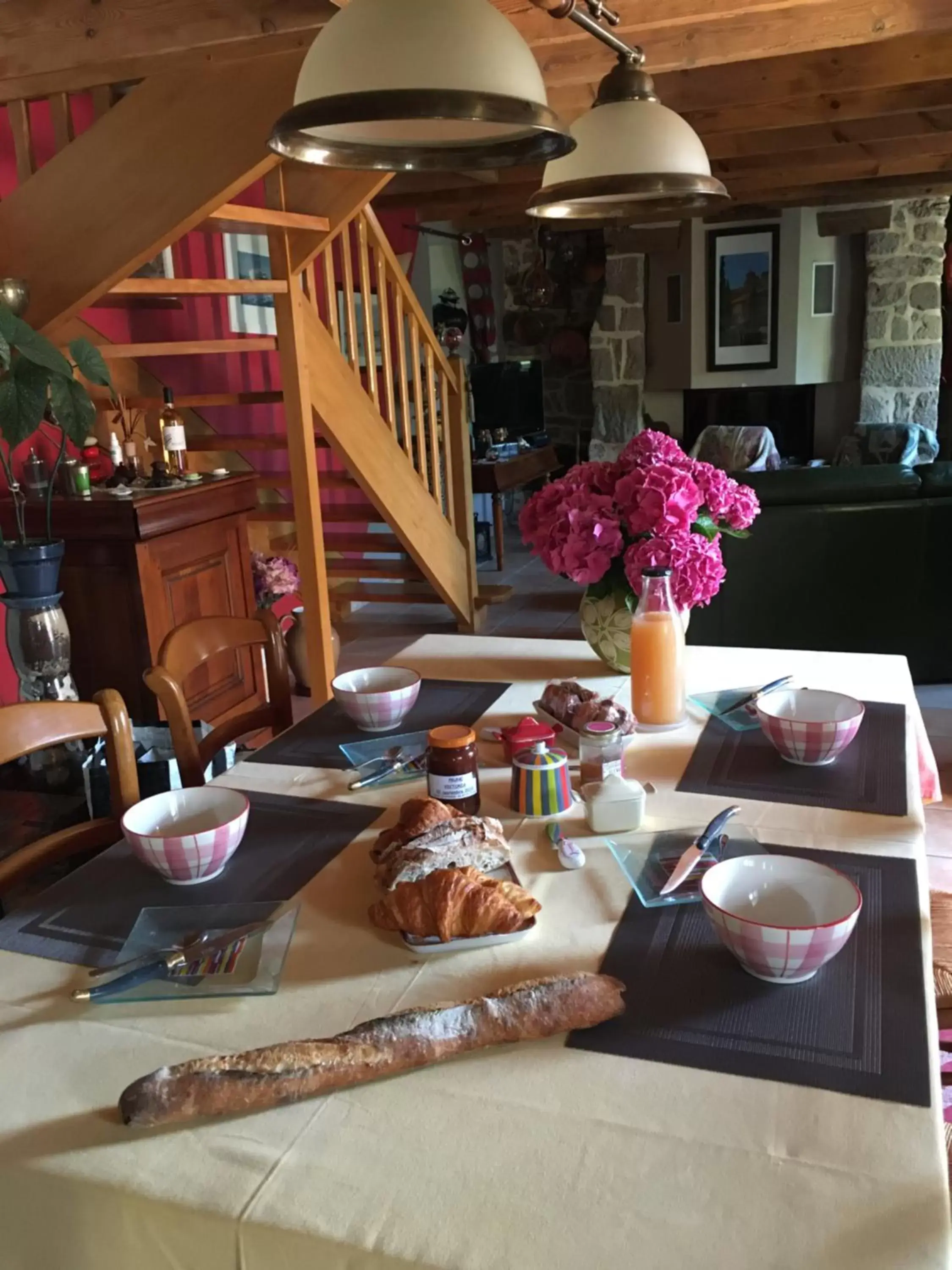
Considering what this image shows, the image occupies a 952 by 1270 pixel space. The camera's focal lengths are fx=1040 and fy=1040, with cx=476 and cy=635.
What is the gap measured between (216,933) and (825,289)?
310 inches

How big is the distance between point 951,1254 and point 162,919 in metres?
0.80

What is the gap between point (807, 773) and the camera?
1440mm

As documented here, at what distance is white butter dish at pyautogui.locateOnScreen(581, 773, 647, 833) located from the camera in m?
1.29

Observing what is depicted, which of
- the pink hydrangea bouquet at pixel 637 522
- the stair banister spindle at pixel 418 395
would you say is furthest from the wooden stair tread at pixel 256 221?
the pink hydrangea bouquet at pixel 637 522

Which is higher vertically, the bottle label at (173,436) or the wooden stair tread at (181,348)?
the wooden stair tread at (181,348)

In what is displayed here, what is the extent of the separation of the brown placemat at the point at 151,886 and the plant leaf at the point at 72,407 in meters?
1.38

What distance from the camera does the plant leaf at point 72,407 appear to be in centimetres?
235

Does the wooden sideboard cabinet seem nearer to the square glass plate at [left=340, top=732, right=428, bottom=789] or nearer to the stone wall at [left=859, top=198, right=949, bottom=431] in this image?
the square glass plate at [left=340, top=732, right=428, bottom=789]

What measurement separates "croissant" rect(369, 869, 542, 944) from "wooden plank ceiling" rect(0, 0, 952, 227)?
2081mm

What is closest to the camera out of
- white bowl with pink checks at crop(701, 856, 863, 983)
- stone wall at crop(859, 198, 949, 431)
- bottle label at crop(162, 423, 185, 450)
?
white bowl with pink checks at crop(701, 856, 863, 983)

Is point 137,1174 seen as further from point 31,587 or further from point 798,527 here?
point 798,527

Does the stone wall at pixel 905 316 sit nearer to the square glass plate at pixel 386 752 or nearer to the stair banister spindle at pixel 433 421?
the stair banister spindle at pixel 433 421

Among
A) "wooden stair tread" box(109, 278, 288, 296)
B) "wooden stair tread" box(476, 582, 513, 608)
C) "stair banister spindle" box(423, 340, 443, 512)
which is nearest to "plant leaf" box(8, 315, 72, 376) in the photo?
"wooden stair tread" box(109, 278, 288, 296)

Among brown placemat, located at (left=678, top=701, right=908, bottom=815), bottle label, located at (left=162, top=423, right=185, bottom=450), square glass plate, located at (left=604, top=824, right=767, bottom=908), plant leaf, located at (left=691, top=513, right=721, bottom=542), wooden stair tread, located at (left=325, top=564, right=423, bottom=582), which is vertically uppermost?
bottle label, located at (left=162, top=423, right=185, bottom=450)
